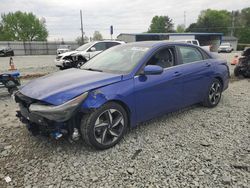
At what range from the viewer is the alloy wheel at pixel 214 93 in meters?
5.20

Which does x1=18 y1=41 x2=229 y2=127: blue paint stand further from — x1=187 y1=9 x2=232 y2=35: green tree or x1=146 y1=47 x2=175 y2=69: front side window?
x1=187 y1=9 x2=232 y2=35: green tree

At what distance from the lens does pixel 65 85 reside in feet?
10.8

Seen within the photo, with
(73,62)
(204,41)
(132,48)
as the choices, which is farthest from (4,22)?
(132,48)

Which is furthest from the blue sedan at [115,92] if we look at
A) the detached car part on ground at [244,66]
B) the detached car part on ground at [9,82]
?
the detached car part on ground at [244,66]

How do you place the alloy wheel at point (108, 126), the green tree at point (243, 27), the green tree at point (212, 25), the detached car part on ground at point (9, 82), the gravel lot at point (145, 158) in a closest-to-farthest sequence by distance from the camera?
the gravel lot at point (145, 158) → the alloy wheel at point (108, 126) → the detached car part on ground at point (9, 82) → the green tree at point (243, 27) → the green tree at point (212, 25)

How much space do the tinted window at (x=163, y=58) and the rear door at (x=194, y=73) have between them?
0.23 metres

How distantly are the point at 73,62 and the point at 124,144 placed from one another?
866cm

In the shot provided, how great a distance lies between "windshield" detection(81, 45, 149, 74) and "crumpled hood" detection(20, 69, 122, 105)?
26cm

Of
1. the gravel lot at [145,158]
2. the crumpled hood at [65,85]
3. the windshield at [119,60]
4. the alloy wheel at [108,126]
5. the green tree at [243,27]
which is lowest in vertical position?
the gravel lot at [145,158]

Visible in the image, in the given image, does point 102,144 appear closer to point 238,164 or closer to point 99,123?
point 99,123

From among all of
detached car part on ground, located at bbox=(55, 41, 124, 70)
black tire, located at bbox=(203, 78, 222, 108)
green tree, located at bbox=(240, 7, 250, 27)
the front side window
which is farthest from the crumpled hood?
green tree, located at bbox=(240, 7, 250, 27)

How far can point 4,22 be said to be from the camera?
71500 mm

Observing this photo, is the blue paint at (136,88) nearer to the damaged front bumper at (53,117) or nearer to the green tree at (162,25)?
the damaged front bumper at (53,117)

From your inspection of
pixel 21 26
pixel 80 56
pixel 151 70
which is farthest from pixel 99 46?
pixel 21 26
